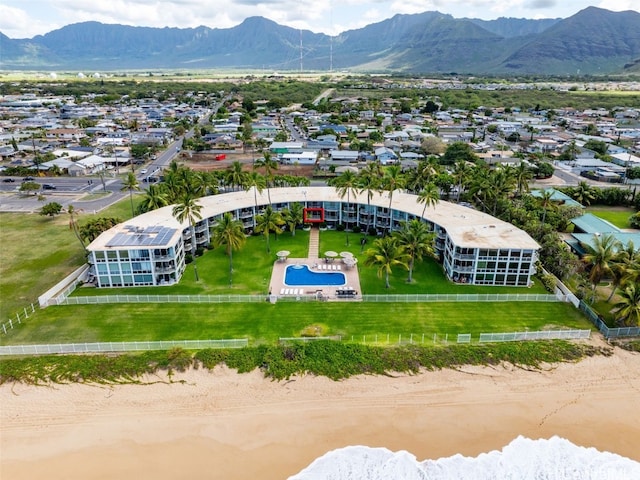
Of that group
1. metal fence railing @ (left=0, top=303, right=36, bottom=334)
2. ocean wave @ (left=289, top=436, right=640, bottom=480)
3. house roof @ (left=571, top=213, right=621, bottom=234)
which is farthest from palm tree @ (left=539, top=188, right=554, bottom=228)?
metal fence railing @ (left=0, top=303, right=36, bottom=334)

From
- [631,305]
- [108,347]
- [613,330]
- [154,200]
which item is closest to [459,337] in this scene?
[613,330]

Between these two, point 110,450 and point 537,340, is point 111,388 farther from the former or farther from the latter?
point 537,340

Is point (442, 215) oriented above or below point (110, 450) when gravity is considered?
above

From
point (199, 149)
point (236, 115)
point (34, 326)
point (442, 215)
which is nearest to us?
point (34, 326)

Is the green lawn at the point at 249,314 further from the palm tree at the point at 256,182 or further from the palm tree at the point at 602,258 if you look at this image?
the palm tree at the point at 256,182

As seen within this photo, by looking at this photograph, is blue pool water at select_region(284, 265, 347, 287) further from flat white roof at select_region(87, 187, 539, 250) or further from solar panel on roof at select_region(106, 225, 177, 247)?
solar panel on roof at select_region(106, 225, 177, 247)

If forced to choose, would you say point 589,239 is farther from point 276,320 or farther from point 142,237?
point 142,237

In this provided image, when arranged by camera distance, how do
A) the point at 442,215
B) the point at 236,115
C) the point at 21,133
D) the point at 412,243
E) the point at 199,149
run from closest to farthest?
the point at 412,243
the point at 442,215
the point at 199,149
the point at 21,133
the point at 236,115

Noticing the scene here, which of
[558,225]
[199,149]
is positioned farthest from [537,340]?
[199,149]
